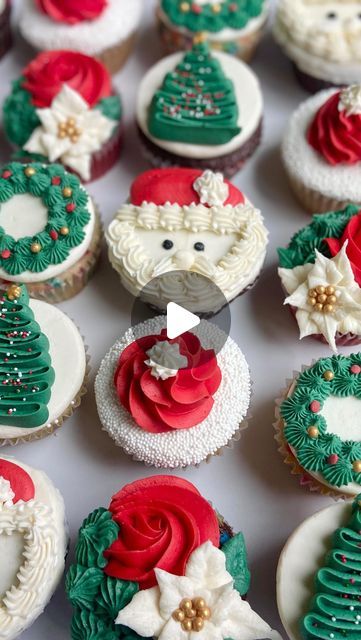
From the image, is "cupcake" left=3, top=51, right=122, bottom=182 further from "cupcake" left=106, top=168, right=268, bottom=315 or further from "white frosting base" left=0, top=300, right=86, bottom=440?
"white frosting base" left=0, top=300, right=86, bottom=440

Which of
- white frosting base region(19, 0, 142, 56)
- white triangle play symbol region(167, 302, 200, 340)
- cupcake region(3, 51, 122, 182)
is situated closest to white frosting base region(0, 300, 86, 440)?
white triangle play symbol region(167, 302, 200, 340)

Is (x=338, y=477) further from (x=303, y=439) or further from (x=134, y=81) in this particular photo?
(x=134, y=81)

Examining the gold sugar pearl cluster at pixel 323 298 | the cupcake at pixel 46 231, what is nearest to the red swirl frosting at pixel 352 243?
the gold sugar pearl cluster at pixel 323 298

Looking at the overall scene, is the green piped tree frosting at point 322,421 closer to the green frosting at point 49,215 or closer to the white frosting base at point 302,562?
the white frosting base at point 302,562

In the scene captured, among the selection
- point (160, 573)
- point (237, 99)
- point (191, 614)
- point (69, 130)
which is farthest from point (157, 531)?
point (237, 99)

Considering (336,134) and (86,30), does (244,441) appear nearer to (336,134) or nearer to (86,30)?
(336,134)
